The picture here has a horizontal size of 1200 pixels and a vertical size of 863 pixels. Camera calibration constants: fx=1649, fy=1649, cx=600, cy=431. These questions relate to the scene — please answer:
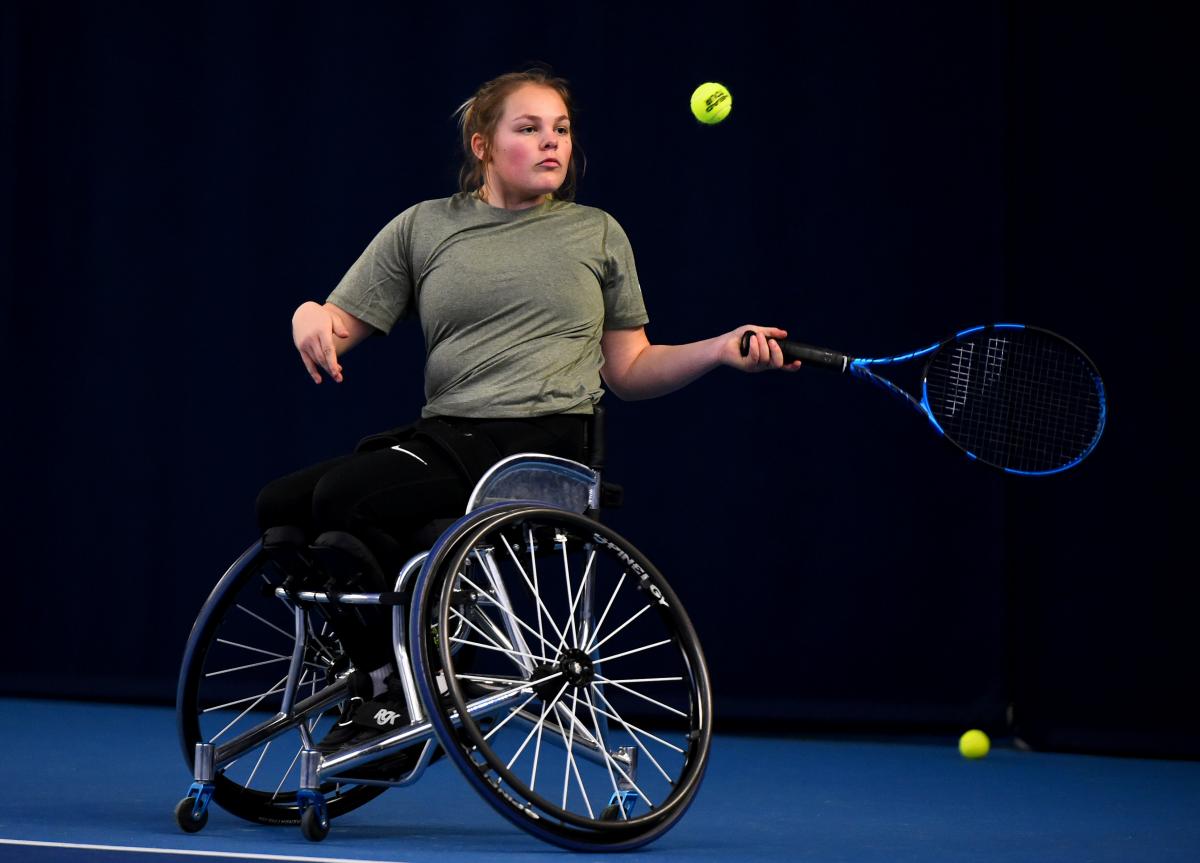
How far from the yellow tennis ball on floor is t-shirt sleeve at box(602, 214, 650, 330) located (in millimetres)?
1418

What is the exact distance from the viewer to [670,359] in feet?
8.43

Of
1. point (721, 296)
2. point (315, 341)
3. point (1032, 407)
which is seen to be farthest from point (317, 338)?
point (721, 296)

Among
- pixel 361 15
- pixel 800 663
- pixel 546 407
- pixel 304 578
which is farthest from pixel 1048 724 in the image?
pixel 361 15

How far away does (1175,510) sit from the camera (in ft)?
11.8

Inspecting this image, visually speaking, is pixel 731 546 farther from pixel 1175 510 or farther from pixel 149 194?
pixel 149 194

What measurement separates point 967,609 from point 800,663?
41cm

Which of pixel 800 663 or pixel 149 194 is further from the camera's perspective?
pixel 149 194

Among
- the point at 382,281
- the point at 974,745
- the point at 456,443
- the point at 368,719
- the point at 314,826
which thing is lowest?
the point at 974,745

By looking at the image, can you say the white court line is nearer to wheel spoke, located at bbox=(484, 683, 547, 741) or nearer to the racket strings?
wheel spoke, located at bbox=(484, 683, 547, 741)

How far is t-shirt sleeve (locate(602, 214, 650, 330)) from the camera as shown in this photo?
2.61 metres

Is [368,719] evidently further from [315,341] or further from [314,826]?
[315,341]

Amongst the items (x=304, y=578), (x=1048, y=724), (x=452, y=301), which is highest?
(x=452, y=301)

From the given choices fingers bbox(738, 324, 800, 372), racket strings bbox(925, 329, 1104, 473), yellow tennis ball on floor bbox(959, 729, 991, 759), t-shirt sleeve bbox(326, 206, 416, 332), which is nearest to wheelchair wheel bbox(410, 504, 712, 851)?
fingers bbox(738, 324, 800, 372)

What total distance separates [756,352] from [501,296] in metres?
0.40
